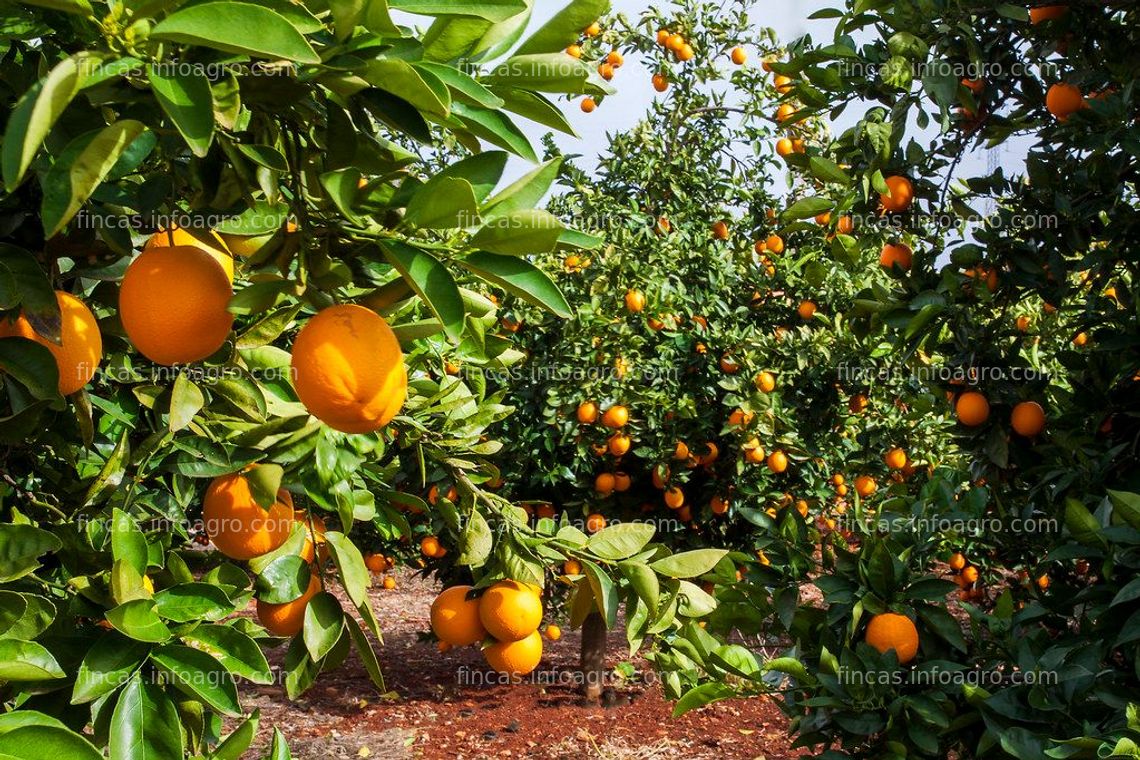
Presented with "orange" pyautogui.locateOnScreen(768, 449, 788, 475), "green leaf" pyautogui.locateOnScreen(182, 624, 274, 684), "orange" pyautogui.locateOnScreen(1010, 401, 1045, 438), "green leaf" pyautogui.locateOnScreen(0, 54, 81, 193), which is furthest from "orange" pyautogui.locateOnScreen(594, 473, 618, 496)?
"green leaf" pyautogui.locateOnScreen(0, 54, 81, 193)

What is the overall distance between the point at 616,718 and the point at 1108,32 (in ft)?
14.5

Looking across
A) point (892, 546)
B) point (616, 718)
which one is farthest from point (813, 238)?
point (892, 546)

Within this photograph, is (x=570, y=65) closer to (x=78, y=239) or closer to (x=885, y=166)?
(x=78, y=239)

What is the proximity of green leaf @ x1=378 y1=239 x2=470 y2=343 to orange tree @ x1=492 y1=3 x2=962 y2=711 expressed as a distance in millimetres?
3877

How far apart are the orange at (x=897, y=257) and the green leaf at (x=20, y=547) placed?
2.12 m

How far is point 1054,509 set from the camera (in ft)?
7.45

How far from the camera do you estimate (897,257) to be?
2.54 metres

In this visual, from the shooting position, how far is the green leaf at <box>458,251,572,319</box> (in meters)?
0.87

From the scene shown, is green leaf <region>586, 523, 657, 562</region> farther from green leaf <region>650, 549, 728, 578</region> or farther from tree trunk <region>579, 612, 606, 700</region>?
tree trunk <region>579, 612, 606, 700</region>

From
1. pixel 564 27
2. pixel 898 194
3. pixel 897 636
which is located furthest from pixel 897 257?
pixel 564 27

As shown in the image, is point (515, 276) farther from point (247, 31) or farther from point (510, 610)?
point (510, 610)

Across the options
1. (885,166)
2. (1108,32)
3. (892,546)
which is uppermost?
(1108,32)

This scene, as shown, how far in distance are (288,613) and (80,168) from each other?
81 centimetres

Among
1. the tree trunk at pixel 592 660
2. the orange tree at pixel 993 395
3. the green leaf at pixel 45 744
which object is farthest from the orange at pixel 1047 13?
the tree trunk at pixel 592 660
